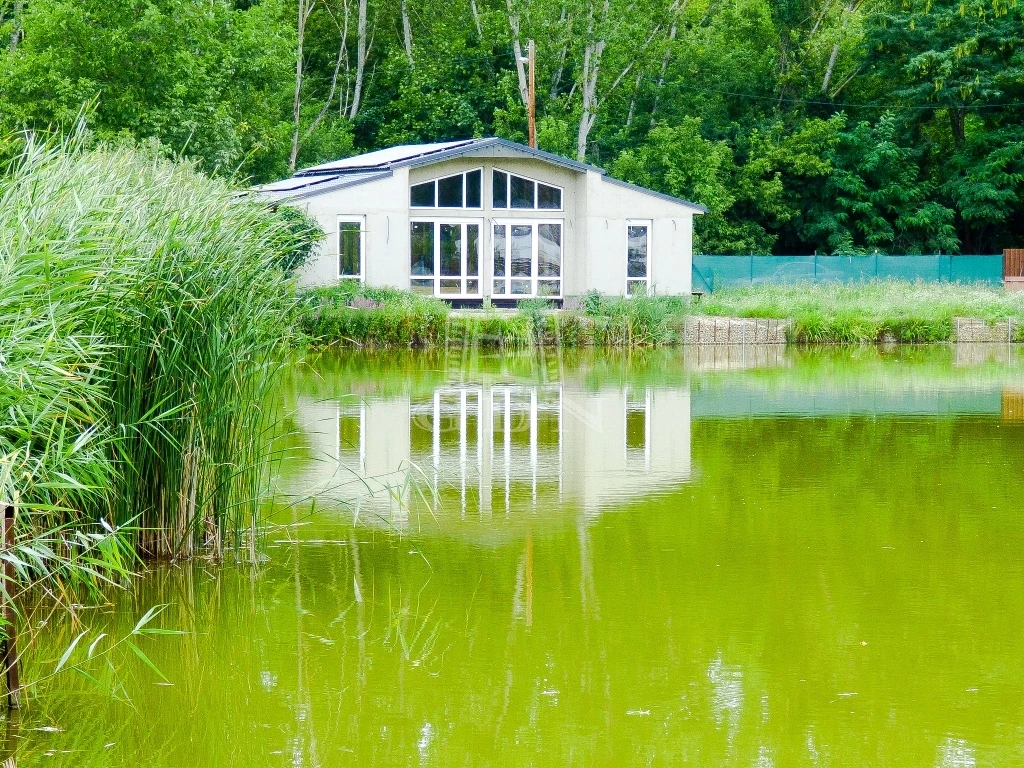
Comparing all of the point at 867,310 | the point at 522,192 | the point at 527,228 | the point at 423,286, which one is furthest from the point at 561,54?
the point at 867,310

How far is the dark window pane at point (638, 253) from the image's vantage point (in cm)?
3384

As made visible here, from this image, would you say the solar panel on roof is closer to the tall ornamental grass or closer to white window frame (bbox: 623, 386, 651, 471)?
white window frame (bbox: 623, 386, 651, 471)

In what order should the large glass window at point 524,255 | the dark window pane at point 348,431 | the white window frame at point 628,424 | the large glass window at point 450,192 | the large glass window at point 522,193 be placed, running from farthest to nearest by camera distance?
1. the large glass window at point 524,255
2. the large glass window at point 522,193
3. the large glass window at point 450,192
4. the dark window pane at point 348,431
5. the white window frame at point 628,424

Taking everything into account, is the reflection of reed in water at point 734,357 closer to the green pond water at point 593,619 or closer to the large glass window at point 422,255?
the large glass window at point 422,255

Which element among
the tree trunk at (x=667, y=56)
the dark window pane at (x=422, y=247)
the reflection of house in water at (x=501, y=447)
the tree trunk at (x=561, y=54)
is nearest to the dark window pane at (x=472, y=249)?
the dark window pane at (x=422, y=247)

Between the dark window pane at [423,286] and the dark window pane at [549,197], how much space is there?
323 cm

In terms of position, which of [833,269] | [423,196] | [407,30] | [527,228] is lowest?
[833,269]

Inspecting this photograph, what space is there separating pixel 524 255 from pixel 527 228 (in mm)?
647

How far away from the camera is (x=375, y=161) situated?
112ft

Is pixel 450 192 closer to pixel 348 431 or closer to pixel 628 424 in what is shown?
pixel 628 424

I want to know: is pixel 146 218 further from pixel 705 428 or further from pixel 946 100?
pixel 946 100

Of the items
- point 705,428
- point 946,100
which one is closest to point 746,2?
point 946,100

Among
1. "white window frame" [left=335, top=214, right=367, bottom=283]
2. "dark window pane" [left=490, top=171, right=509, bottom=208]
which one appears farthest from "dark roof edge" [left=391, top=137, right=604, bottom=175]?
"white window frame" [left=335, top=214, right=367, bottom=283]

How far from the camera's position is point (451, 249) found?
33531 millimetres
